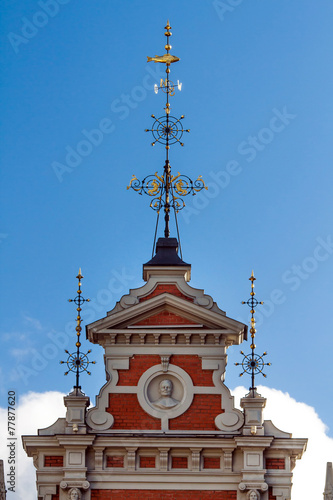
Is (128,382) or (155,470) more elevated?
(128,382)

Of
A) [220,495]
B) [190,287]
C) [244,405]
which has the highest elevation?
[190,287]

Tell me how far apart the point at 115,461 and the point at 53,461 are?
1.05m

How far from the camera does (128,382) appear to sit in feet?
A: 82.9

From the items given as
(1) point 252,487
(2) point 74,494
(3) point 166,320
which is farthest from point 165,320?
(2) point 74,494

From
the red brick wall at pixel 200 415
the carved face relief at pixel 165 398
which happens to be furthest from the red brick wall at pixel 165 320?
the red brick wall at pixel 200 415

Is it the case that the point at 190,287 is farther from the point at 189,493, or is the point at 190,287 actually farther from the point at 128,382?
the point at 189,493

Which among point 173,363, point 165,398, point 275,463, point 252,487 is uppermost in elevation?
point 173,363

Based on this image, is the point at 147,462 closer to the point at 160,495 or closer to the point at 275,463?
the point at 160,495

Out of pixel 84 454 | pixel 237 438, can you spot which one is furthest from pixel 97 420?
pixel 237 438

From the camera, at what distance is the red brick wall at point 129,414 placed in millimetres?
24953

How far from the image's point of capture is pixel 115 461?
81.3 ft

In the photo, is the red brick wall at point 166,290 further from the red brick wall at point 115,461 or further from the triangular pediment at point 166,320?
the red brick wall at point 115,461

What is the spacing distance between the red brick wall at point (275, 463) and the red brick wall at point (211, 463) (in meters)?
0.83

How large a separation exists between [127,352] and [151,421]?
131cm
